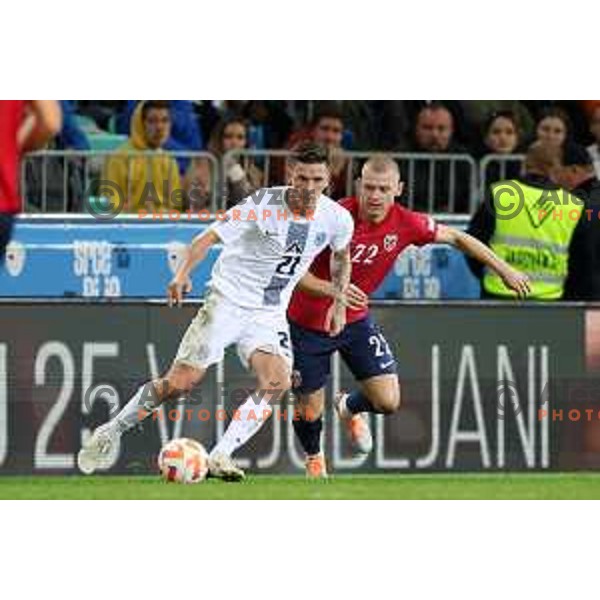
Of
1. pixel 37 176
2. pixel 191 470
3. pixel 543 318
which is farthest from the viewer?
pixel 37 176

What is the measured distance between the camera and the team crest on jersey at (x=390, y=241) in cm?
1892

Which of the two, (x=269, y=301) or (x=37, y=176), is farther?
(x=37, y=176)

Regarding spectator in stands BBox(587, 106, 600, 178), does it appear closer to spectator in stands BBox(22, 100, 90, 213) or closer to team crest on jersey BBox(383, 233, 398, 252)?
team crest on jersey BBox(383, 233, 398, 252)

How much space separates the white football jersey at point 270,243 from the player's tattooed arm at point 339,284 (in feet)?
0.28

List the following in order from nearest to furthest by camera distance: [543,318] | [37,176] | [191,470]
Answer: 1. [191,470]
2. [543,318]
3. [37,176]

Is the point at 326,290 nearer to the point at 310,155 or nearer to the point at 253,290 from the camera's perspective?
the point at 253,290

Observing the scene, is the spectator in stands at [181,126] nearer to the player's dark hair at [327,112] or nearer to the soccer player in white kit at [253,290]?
the player's dark hair at [327,112]

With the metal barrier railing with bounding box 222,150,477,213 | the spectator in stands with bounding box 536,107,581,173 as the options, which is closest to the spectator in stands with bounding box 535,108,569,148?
the spectator in stands with bounding box 536,107,581,173

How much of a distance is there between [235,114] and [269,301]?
3393 millimetres

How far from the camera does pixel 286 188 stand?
18406 mm

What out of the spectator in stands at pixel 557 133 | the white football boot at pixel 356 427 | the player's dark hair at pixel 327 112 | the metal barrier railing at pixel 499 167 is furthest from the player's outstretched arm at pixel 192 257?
the spectator in stands at pixel 557 133

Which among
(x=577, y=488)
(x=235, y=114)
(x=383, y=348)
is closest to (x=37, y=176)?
(x=235, y=114)

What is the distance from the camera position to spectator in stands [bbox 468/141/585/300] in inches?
782

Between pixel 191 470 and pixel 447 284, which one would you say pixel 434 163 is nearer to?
pixel 447 284
